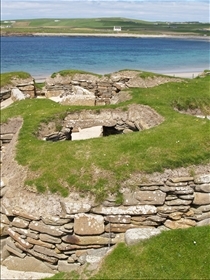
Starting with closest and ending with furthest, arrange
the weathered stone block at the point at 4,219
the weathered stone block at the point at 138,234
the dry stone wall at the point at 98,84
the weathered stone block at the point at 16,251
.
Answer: the weathered stone block at the point at 138,234
the weathered stone block at the point at 16,251
the weathered stone block at the point at 4,219
the dry stone wall at the point at 98,84

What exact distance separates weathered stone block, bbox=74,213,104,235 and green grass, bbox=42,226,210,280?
3.35ft

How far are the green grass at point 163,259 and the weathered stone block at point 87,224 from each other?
1021 mm

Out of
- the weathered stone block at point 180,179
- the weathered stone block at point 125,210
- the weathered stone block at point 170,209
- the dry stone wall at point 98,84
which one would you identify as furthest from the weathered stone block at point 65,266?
the dry stone wall at point 98,84

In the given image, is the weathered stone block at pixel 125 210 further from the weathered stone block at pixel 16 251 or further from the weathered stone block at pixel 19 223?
the weathered stone block at pixel 16 251

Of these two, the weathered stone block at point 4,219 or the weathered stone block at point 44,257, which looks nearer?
the weathered stone block at point 44,257

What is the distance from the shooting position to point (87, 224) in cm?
1054

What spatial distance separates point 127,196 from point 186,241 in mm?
2145

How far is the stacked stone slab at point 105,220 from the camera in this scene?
10.6m

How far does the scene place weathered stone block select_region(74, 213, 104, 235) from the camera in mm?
10523

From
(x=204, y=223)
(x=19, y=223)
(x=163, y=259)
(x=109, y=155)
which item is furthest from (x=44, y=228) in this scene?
(x=204, y=223)

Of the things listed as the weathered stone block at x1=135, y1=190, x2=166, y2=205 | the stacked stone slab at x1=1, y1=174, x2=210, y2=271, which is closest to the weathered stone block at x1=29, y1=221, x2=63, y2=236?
the stacked stone slab at x1=1, y1=174, x2=210, y2=271

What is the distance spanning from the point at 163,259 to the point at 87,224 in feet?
8.13

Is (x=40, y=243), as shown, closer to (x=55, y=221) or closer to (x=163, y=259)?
(x=55, y=221)

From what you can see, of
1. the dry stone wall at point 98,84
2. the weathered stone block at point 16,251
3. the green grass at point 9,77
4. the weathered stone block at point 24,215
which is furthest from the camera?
the green grass at point 9,77
